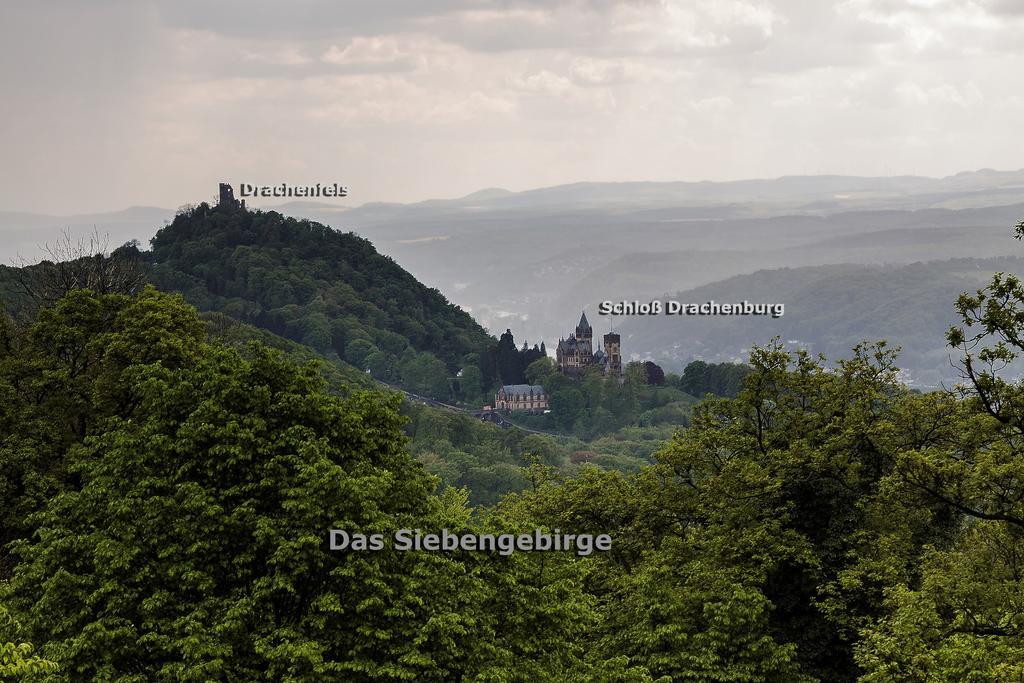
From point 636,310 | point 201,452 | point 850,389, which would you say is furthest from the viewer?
point 636,310

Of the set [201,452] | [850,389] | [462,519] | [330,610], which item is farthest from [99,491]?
[850,389]

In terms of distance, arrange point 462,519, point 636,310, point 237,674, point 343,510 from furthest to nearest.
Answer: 1. point 636,310
2. point 462,519
3. point 343,510
4. point 237,674

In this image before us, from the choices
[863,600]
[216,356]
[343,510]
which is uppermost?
[216,356]

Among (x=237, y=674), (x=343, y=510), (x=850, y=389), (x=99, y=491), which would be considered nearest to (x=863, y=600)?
(x=850, y=389)

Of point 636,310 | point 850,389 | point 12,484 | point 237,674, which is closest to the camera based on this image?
point 237,674

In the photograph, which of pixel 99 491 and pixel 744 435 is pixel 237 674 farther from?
pixel 744 435

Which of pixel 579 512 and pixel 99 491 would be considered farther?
pixel 579 512

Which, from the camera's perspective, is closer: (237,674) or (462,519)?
(237,674)

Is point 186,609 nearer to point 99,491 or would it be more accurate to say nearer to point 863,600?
point 99,491

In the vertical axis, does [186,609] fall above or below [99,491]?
below
